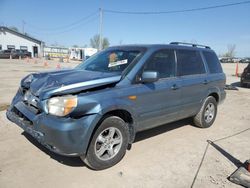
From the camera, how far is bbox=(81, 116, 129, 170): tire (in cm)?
380

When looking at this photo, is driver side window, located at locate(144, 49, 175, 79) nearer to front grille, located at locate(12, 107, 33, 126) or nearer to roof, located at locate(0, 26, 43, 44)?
front grille, located at locate(12, 107, 33, 126)

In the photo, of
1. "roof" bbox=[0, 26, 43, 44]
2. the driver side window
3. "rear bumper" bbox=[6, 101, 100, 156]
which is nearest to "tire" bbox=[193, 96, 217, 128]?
the driver side window

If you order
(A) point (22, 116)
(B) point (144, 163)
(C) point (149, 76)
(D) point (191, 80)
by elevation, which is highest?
(C) point (149, 76)

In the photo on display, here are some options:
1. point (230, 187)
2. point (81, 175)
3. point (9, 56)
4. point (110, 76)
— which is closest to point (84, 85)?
point (110, 76)

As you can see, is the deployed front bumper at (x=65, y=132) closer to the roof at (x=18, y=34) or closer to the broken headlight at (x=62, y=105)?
the broken headlight at (x=62, y=105)

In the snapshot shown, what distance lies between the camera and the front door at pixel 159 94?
14.5ft

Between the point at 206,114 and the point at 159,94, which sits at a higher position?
the point at 159,94

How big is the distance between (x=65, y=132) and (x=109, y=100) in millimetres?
790

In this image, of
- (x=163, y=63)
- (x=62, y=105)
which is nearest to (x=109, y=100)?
(x=62, y=105)

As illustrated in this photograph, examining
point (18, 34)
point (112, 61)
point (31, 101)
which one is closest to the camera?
point (31, 101)

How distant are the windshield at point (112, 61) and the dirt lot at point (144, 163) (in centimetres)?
152

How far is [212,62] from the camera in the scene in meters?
6.48

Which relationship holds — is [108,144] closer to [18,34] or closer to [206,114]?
[206,114]

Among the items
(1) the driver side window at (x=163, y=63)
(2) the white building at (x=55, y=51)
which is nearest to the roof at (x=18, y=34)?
(2) the white building at (x=55, y=51)
